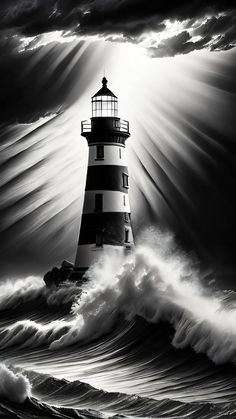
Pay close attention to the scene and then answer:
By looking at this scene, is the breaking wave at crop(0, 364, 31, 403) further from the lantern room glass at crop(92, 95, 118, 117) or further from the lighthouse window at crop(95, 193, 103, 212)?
the lantern room glass at crop(92, 95, 118, 117)

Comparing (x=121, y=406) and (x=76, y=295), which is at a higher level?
(x=76, y=295)

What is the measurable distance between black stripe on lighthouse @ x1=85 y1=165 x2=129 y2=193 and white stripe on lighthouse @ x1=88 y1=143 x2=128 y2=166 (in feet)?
0.59

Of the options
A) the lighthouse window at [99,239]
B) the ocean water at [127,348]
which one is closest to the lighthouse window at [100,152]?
the lighthouse window at [99,239]

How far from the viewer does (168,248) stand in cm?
3991

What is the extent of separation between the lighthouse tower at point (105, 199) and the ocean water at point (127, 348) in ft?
1.91

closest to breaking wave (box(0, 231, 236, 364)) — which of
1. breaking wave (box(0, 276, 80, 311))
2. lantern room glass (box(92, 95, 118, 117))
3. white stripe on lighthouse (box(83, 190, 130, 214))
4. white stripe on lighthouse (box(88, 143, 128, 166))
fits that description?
breaking wave (box(0, 276, 80, 311))

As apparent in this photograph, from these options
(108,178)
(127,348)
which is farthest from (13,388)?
(108,178)

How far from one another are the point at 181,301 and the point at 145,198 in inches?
1354

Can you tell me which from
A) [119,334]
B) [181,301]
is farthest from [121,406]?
[119,334]

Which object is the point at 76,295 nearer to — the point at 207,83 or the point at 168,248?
the point at 168,248

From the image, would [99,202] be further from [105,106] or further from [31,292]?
[31,292]

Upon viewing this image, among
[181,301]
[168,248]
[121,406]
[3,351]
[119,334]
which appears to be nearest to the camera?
[121,406]

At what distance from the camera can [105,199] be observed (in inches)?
1416

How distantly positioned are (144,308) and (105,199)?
7.14m
